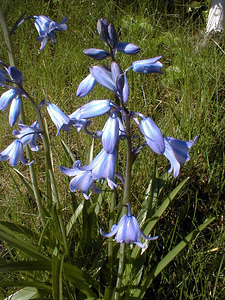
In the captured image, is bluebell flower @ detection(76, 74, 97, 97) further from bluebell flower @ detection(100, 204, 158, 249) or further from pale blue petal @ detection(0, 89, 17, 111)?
Result: bluebell flower @ detection(100, 204, 158, 249)

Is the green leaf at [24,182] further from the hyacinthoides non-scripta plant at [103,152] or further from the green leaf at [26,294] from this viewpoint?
the green leaf at [26,294]

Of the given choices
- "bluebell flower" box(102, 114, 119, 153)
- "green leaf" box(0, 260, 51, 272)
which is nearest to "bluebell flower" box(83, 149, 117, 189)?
"bluebell flower" box(102, 114, 119, 153)

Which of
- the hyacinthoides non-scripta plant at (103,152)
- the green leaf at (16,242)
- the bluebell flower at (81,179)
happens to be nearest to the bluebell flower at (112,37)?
the hyacinthoides non-scripta plant at (103,152)

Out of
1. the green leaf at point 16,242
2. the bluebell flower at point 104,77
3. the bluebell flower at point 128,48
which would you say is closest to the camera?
the bluebell flower at point 104,77

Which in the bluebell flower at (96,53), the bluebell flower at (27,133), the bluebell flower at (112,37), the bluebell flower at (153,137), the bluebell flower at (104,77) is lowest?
the bluebell flower at (27,133)

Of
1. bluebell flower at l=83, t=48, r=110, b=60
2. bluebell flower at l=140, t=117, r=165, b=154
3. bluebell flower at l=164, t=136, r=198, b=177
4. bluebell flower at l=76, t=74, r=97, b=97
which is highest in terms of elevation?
bluebell flower at l=83, t=48, r=110, b=60

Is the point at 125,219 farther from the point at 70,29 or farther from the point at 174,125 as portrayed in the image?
the point at 70,29

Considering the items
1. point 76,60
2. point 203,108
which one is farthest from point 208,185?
point 76,60

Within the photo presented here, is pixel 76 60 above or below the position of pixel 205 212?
Answer: above

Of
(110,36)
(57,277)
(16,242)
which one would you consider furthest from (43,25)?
(57,277)

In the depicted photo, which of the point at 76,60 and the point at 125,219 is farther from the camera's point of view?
the point at 76,60

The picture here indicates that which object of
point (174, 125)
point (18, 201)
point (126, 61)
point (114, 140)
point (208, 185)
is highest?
point (114, 140)
